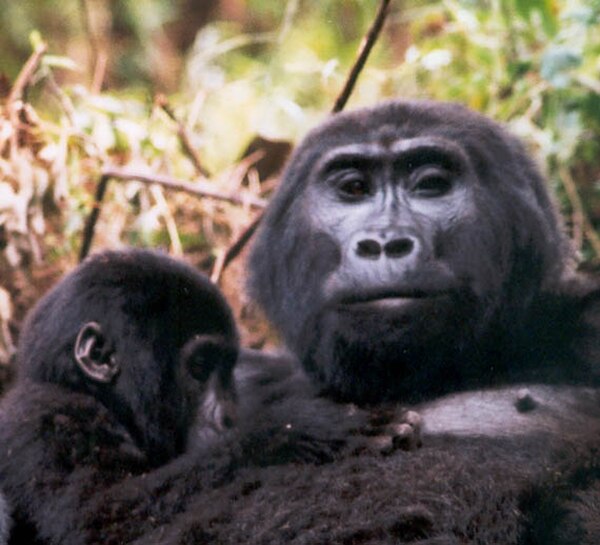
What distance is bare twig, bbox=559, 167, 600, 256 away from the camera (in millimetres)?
4422

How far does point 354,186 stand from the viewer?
3.33 meters

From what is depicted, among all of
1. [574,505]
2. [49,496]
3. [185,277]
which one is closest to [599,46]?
[185,277]

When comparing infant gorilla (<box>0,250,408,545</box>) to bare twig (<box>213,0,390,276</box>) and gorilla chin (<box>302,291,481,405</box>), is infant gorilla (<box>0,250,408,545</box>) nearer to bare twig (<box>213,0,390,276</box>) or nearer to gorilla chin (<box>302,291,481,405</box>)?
gorilla chin (<box>302,291,481,405</box>)

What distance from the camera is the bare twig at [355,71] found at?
12.7 ft

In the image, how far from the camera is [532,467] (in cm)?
288

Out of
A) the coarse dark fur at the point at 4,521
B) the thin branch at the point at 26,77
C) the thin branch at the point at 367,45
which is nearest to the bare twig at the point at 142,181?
the thin branch at the point at 26,77

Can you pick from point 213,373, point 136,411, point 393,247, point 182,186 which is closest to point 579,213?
point 182,186

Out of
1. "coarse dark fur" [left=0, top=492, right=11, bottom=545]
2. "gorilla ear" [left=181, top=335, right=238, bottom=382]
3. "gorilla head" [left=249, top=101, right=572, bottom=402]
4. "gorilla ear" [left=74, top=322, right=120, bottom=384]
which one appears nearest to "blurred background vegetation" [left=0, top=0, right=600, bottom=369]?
"gorilla ear" [left=181, top=335, right=238, bottom=382]

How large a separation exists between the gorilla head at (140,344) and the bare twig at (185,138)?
1048 mm

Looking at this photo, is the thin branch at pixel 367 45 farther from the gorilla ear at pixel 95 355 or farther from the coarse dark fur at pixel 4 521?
the coarse dark fur at pixel 4 521

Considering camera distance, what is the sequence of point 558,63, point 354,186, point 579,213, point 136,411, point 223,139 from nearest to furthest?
point 136,411, point 354,186, point 558,63, point 579,213, point 223,139

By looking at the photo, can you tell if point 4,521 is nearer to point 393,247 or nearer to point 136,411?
point 136,411

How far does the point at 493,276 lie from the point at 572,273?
428 millimetres

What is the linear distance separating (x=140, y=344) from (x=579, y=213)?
1967 millimetres
